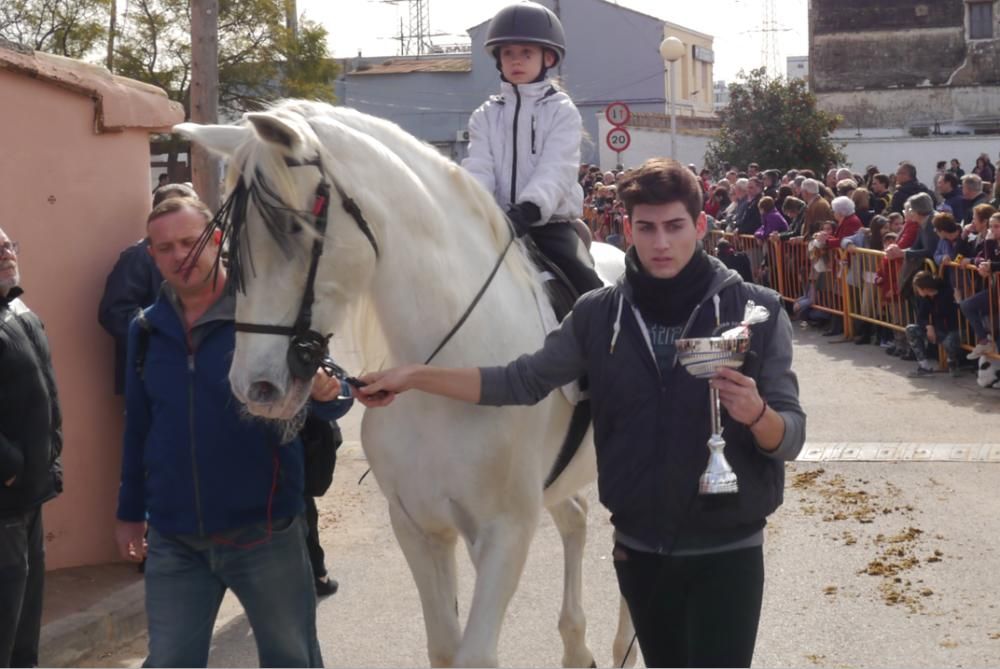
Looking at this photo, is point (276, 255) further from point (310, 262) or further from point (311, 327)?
point (311, 327)

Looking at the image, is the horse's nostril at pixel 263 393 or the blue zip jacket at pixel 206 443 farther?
the blue zip jacket at pixel 206 443

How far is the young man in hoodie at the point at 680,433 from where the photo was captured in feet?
10.9

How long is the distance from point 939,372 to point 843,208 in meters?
3.54

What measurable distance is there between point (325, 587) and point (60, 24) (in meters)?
25.6

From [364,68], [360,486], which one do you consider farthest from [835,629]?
[364,68]

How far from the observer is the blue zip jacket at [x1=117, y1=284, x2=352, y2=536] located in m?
3.76

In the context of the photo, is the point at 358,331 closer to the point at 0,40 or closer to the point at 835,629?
the point at 835,629

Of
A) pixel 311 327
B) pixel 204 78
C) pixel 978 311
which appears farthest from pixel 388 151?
pixel 978 311

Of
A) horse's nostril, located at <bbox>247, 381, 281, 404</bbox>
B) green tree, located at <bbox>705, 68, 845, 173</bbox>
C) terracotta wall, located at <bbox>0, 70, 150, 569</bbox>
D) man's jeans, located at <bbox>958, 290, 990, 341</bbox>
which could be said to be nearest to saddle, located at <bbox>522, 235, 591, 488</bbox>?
horse's nostril, located at <bbox>247, 381, 281, 404</bbox>

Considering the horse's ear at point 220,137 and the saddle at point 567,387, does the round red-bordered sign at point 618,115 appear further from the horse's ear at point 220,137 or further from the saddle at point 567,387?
the horse's ear at point 220,137

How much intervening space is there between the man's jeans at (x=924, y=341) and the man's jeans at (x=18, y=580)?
9559mm

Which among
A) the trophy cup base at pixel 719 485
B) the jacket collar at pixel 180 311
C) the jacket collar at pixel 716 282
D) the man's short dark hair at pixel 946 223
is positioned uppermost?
the man's short dark hair at pixel 946 223

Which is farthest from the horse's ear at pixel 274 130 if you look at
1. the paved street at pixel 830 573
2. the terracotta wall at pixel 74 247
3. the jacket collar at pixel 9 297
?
the terracotta wall at pixel 74 247

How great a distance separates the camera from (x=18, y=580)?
4.30 metres
